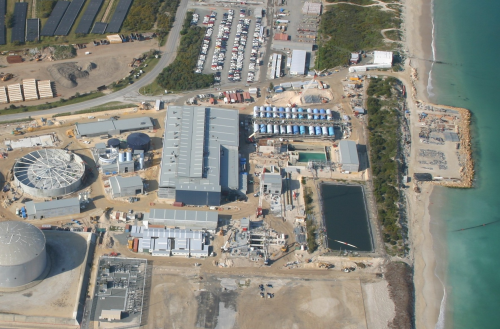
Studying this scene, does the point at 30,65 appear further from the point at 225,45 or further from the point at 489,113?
the point at 489,113

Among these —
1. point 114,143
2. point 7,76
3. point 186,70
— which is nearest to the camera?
point 114,143

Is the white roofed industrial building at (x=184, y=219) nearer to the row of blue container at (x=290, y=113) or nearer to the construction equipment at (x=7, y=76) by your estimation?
the row of blue container at (x=290, y=113)

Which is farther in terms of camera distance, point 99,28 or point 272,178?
point 99,28

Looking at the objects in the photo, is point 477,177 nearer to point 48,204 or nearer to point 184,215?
point 184,215

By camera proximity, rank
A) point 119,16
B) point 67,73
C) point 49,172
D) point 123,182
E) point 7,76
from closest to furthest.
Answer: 1. point 123,182
2. point 49,172
3. point 7,76
4. point 67,73
5. point 119,16

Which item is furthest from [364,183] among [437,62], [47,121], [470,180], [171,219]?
[47,121]

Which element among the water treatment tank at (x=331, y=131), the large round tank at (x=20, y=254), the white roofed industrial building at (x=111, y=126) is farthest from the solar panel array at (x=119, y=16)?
the large round tank at (x=20, y=254)

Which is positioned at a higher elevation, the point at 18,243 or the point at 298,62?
the point at 298,62

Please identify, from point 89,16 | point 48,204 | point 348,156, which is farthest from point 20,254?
point 89,16
